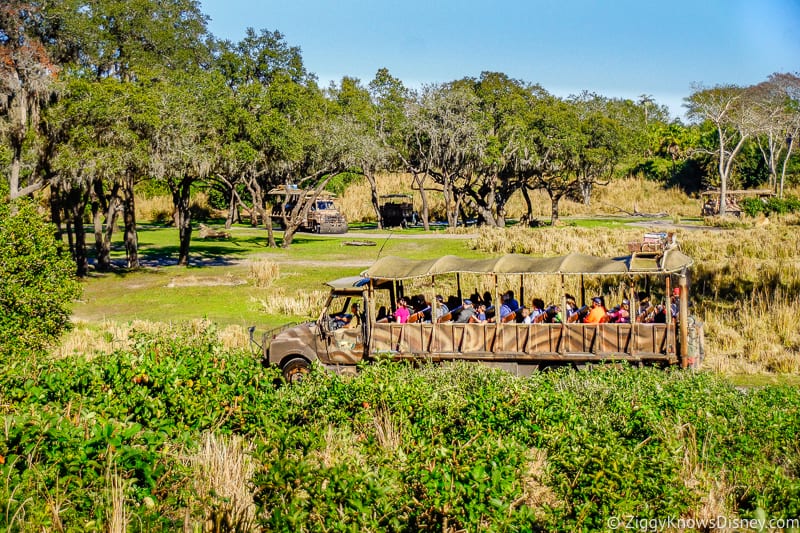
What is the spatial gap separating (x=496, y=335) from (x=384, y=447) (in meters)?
6.33

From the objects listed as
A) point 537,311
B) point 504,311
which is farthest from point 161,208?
point 537,311

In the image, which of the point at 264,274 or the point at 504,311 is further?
the point at 264,274

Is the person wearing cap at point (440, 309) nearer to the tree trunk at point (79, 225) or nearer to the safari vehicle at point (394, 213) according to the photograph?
the tree trunk at point (79, 225)

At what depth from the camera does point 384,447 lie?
9531mm

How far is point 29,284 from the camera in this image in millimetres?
17516

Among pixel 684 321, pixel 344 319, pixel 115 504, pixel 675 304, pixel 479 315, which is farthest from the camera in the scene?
pixel 344 319

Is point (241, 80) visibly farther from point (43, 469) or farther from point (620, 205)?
point (43, 469)

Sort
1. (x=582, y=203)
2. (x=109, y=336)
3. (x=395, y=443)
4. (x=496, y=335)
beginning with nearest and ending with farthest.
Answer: (x=395, y=443) < (x=496, y=335) < (x=109, y=336) < (x=582, y=203)

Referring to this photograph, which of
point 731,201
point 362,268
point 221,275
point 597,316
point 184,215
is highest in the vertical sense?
point 184,215

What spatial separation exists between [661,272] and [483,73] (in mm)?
44387

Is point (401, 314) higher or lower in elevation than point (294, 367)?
higher

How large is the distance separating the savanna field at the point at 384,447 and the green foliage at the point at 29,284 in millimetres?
5858

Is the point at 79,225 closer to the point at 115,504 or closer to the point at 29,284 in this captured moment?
the point at 29,284

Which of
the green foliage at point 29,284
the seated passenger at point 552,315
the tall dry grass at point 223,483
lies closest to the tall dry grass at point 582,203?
the seated passenger at point 552,315
